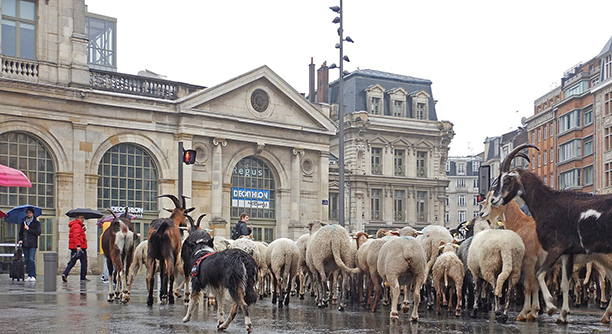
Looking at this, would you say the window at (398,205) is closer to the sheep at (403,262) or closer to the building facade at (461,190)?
the sheep at (403,262)

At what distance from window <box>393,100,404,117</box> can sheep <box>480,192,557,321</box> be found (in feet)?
162

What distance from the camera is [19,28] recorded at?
34938mm

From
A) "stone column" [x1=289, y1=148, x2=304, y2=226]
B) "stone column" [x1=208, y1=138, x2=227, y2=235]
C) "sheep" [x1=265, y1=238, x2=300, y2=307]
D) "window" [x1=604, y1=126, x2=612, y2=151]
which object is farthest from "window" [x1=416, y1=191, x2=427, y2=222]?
"sheep" [x1=265, y1=238, x2=300, y2=307]

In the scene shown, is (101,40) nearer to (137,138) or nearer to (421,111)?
(137,138)

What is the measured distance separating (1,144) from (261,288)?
18.8m

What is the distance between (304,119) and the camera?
4484cm

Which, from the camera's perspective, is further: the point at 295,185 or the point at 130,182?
the point at 295,185

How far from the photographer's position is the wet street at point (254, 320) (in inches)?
466

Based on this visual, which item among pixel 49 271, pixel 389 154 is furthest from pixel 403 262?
pixel 389 154

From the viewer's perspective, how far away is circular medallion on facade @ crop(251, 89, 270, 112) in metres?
43.0

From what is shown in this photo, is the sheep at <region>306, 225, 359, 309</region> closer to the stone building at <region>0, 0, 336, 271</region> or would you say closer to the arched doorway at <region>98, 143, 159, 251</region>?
the stone building at <region>0, 0, 336, 271</region>

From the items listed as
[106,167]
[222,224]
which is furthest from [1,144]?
[222,224]

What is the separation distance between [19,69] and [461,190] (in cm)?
9199

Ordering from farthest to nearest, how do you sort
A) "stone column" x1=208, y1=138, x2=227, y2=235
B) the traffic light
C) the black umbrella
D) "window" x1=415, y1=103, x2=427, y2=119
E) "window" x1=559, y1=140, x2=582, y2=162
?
"window" x1=559, y1=140, x2=582, y2=162 < "window" x1=415, y1=103, x2=427, y2=119 < "stone column" x1=208, y1=138, x2=227, y2=235 < the black umbrella < the traffic light
